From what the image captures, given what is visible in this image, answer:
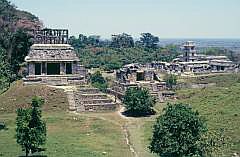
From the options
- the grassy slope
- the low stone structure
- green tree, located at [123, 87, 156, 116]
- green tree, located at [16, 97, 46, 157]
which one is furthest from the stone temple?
the low stone structure

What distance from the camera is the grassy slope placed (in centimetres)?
3834

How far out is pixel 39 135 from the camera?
35.3 m

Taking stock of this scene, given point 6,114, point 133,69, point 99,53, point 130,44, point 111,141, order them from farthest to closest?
point 130,44
point 99,53
point 133,69
point 6,114
point 111,141

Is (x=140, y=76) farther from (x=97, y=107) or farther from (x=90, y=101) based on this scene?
(x=97, y=107)

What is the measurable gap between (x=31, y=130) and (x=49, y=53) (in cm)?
2820

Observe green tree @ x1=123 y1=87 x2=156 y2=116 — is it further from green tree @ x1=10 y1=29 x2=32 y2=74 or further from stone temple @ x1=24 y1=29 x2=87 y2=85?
green tree @ x1=10 y1=29 x2=32 y2=74

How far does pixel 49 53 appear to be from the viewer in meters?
62.3

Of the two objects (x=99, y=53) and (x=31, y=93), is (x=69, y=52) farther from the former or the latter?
(x=99, y=53)

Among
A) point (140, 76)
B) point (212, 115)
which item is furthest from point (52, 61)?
point (212, 115)

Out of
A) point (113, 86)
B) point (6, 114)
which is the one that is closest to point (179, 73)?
point (113, 86)

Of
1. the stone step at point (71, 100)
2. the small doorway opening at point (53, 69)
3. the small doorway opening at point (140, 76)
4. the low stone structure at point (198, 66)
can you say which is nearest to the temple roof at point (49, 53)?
the small doorway opening at point (53, 69)

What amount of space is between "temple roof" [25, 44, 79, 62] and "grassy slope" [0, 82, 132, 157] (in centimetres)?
410

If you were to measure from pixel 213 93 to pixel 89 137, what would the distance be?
23365mm

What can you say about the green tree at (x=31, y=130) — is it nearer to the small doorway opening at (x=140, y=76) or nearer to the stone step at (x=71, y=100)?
the stone step at (x=71, y=100)
